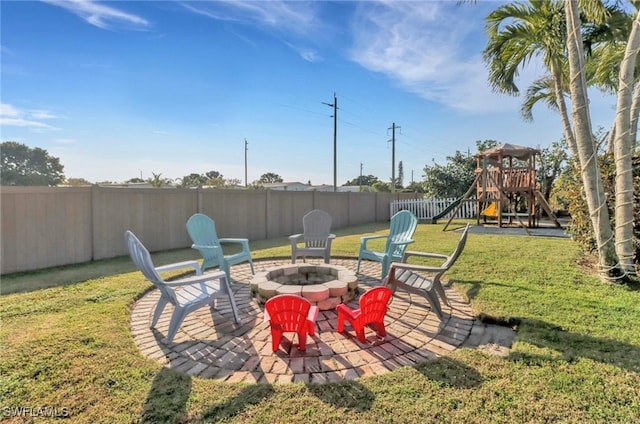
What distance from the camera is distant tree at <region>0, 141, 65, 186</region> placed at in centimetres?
3064

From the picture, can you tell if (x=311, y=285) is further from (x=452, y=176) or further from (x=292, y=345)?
(x=452, y=176)

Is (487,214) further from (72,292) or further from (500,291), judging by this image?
(72,292)

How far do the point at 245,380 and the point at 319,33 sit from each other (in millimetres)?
8914

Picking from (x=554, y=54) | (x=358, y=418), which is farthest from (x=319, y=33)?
(x=358, y=418)

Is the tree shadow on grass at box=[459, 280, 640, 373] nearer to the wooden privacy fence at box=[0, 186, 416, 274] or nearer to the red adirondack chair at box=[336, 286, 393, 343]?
the red adirondack chair at box=[336, 286, 393, 343]

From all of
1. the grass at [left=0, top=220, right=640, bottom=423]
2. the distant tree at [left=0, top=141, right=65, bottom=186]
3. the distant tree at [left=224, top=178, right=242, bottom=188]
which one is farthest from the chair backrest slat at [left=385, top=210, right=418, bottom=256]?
the distant tree at [left=0, top=141, right=65, bottom=186]

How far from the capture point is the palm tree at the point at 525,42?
18.9 ft

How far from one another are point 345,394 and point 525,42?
7.55m

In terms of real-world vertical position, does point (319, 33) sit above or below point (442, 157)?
above

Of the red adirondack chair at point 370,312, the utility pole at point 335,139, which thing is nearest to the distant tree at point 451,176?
the utility pole at point 335,139

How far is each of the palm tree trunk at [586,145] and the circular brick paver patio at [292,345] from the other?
7.97ft

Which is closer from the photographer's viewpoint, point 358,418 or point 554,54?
point 358,418

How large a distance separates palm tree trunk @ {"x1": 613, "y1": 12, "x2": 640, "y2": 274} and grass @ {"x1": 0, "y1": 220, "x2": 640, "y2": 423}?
811 millimetres

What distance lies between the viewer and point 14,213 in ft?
17.4
